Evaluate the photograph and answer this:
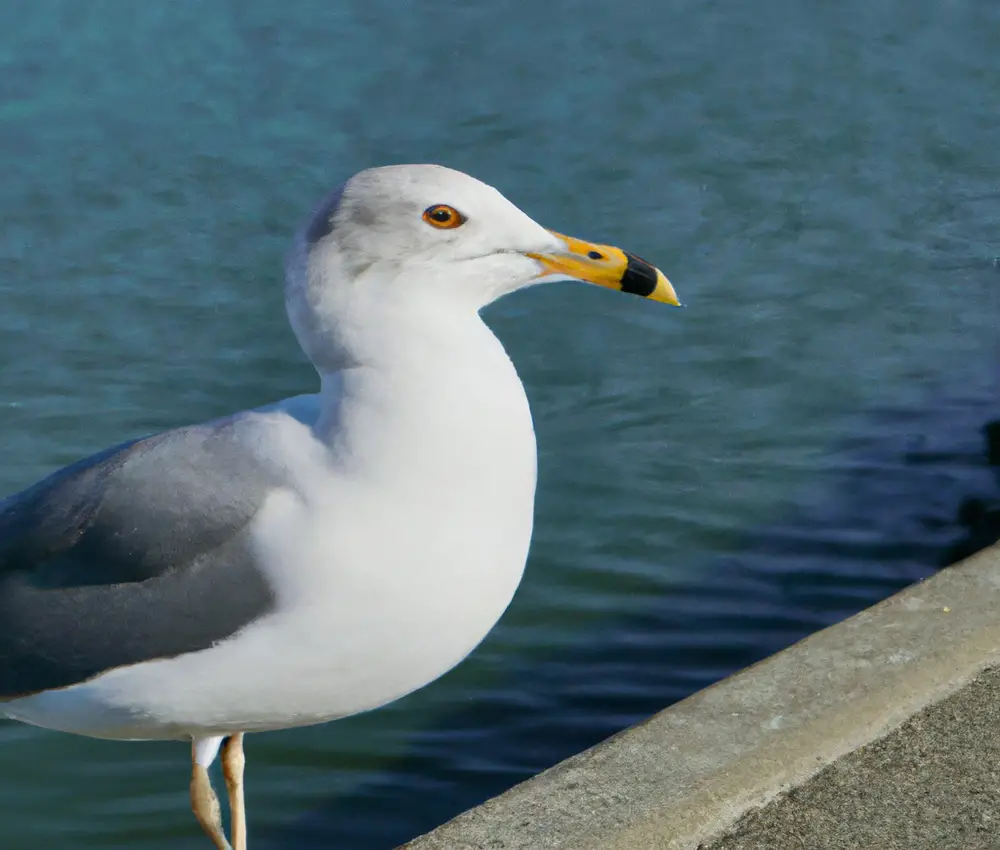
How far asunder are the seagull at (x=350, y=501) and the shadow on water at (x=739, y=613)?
1.97 metres

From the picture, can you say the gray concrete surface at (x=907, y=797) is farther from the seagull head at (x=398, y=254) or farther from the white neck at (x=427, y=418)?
the seagull head at (x=398, y=254)

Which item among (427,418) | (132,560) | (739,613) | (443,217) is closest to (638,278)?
(443,217)

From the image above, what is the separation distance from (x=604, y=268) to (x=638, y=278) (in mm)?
86

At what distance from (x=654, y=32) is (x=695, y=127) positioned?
1622 mm

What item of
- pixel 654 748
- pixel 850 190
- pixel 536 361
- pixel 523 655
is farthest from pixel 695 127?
pixel 654 748

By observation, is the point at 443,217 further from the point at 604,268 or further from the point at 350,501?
the point at 350,501

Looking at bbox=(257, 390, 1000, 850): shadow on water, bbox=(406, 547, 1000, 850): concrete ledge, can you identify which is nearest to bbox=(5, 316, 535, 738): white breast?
bbox=(406, 547, 1000, 850): concrete ledge

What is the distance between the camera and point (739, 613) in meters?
6.12

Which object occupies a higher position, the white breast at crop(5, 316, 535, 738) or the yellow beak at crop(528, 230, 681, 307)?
the yellow beak at crop(528, 230, 681, 307)

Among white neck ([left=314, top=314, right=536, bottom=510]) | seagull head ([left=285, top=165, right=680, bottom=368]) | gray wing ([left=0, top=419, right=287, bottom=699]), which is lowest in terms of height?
gray wing ([left=0, top=419, right=287, bottom=699])

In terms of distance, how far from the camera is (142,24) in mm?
11734

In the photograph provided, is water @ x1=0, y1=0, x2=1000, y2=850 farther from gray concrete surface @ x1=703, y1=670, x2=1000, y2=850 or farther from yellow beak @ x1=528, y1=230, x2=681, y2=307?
yellow beak @ x1=528, y1=230, x2=681, y2=307

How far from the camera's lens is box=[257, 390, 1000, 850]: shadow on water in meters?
5.32

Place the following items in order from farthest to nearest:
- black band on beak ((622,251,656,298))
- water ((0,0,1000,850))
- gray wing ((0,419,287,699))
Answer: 1. water ((0,0,1000,850))
2. black band on beak ((622,251,656,298))
3. gray wing ((0,419,287,699))
